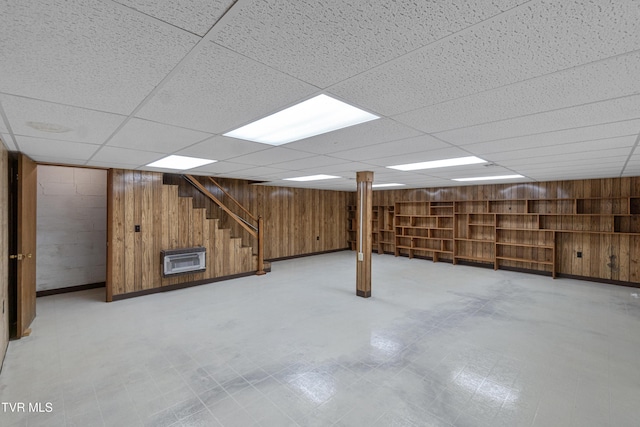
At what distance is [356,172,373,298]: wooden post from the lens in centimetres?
500

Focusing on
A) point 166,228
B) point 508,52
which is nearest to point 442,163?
point 508,52

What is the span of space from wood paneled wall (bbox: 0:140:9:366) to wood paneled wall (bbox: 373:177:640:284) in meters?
8.55

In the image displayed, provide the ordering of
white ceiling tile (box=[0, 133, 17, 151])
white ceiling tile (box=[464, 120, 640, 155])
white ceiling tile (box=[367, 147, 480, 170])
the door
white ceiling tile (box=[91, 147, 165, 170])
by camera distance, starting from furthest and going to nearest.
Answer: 1. the door
2. white ceiling tile (box=[91, 147, 165, 170])
3. white ceiling tile (box=[367, 147, 480, 170])
4. white ceiling tile (box=[0, 133, 17, 151])
5. white ceiling tile (box=[464, 120, 640, 155])

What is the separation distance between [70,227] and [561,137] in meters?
7.19

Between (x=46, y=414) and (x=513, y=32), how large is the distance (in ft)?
11.7

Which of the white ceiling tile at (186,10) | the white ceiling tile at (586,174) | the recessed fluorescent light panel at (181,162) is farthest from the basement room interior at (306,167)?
the white ceiling tile at (586,174)

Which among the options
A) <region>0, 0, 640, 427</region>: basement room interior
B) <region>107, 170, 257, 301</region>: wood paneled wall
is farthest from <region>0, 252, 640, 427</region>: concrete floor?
<region>107, 170, 257, 301</region>: wood paneled wall

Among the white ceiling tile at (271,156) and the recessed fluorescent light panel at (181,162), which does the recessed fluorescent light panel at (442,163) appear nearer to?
the white ceiling tile at (271,156)

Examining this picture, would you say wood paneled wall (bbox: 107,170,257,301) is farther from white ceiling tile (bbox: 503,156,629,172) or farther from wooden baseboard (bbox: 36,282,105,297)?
white ceiling tile (bbox: 503,156,629,172)

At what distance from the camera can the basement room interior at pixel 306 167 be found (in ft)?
3.49

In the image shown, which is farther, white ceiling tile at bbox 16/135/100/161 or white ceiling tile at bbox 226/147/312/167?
white ceiling tile at bbox 226/147/312/167

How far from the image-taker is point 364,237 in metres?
5.12

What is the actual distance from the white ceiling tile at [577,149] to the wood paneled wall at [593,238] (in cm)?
372
